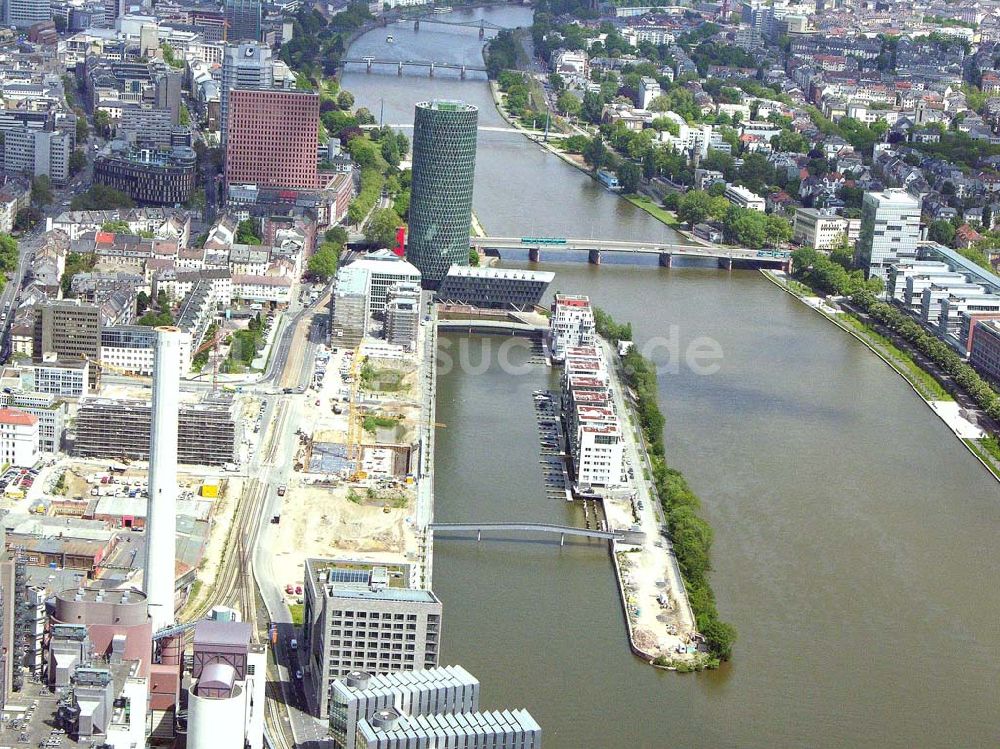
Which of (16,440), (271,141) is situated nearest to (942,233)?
(271,141)

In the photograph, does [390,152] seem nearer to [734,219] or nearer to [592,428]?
[734,219]

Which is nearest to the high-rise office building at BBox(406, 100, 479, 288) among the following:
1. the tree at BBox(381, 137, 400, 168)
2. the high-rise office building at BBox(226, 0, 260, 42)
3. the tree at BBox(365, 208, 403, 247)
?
the tree at BBox(365, 208, 403, 247)

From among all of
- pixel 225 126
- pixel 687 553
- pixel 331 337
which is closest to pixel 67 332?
pixel 331 337

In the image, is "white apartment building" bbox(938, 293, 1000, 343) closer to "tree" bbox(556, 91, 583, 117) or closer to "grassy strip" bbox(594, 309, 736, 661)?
"grassy strip" bbox(594, 309, 736, 661)

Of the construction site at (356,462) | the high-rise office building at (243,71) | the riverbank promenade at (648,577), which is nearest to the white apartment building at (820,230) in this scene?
the high-rise office building at (243,71)

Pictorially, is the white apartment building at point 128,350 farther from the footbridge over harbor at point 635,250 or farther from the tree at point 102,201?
the tree at point 102,201

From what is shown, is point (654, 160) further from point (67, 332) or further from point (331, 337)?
point (67, 332)
